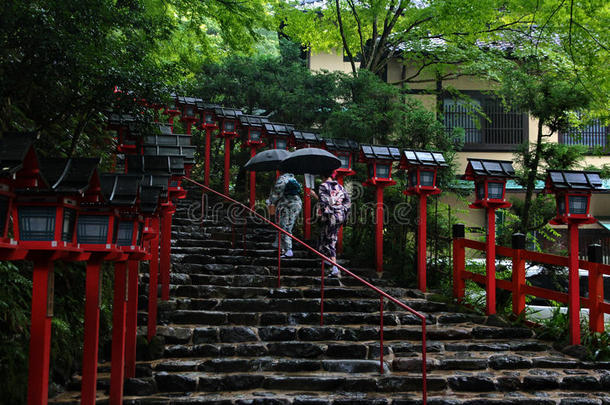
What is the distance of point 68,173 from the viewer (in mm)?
4023

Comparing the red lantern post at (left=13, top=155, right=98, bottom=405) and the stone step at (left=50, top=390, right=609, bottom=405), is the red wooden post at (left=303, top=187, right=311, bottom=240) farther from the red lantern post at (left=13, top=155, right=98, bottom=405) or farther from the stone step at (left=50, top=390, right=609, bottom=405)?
the red lantern post at (left=13, top=155, right=98, bottom=405)

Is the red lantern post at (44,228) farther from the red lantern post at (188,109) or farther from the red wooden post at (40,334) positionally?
the red lantern post at (188,109)

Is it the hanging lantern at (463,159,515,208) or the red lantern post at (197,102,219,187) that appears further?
the red lantern post at (197,102,219,187)

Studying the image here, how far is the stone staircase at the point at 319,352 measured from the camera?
21.9 ft

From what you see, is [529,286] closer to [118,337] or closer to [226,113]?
[118,337]

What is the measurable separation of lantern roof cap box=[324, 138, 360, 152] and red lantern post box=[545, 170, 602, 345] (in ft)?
16.4

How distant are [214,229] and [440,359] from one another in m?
6.78

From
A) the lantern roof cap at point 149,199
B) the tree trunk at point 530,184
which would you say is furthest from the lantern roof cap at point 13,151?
the tree trunk at point 530,184

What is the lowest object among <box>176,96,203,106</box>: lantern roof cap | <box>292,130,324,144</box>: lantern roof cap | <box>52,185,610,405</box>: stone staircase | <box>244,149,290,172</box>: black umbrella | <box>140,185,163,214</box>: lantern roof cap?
<box>52,185,610,405</box>: stone staircase

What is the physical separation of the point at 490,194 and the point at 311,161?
376 cm

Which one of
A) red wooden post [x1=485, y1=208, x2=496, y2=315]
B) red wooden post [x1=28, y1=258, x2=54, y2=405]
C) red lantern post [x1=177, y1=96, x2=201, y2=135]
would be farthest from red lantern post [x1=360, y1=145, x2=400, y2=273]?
red wooden post [x1=28, y1=258, x2=54, y2=405]

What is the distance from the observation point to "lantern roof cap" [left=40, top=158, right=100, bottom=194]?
3.92 metres

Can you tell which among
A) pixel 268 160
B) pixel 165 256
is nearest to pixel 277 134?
pixel 268 160

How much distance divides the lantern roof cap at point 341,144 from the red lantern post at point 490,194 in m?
3.66
